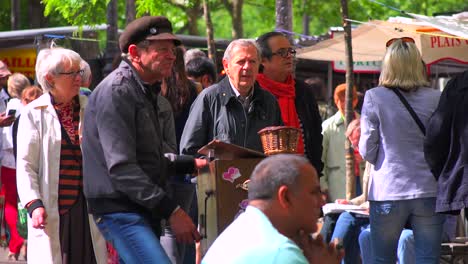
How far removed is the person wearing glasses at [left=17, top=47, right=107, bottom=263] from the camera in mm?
7422

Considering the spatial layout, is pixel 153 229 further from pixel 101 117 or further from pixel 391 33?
pixel 391 33

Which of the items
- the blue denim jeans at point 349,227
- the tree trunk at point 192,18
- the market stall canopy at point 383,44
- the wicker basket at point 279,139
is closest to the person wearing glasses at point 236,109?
the wicker basket at point 279,139

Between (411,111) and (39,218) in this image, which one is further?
(411,111)

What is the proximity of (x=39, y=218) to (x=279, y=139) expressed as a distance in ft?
5.21

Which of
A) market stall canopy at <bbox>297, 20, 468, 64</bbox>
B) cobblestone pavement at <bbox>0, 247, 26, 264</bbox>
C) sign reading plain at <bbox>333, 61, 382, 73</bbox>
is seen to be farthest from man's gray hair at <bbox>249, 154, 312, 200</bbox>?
sign reading plain at <bbox>333, 61, 382, 73</bbox>

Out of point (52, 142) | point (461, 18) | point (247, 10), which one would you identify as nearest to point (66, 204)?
point (52, 142)

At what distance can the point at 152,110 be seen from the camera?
6.32 meters

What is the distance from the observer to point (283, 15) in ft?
44.2

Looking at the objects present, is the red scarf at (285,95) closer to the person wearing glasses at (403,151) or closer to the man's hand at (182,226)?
the person wearing glasses at (403,151)

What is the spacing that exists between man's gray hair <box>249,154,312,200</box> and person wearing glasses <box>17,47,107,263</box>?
10.0 ft

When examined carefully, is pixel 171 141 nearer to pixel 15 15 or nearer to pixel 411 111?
pixel 411 111

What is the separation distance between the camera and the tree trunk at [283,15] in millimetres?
13461

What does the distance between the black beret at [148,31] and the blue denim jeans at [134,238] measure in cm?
97

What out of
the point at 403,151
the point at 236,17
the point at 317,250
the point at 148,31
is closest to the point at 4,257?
the point at 403,151
